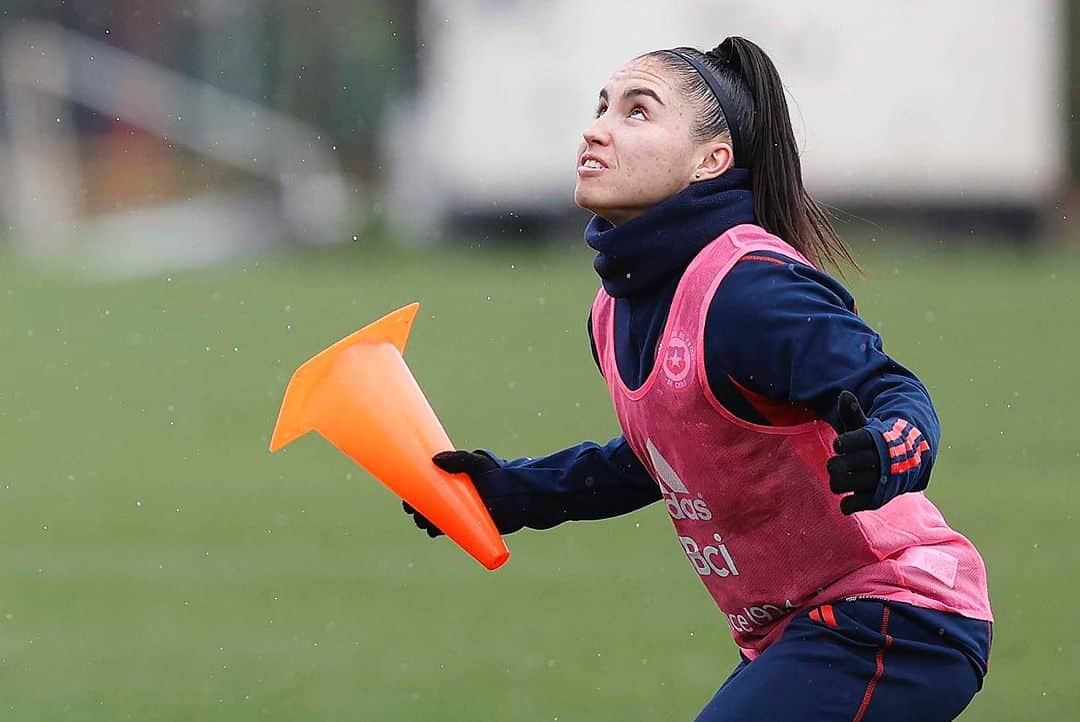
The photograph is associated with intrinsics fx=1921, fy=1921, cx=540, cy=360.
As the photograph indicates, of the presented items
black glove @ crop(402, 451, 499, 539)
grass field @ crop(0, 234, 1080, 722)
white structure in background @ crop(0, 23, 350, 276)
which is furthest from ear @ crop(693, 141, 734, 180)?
white structure in background @ crop(0, 23, 350, 276)

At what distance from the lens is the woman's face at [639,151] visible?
352cm

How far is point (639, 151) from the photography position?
3.53 metres

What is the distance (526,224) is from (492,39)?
8.67ft

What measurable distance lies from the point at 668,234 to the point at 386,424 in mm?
741

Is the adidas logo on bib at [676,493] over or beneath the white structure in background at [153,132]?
over

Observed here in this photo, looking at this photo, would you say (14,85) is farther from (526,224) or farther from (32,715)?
(32,715)

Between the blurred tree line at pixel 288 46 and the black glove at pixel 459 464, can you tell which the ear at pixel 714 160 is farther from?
the blurred tree line at pixel 288 46

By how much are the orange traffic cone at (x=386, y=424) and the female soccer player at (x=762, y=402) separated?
39 centimetres

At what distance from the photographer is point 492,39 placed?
1036 inches

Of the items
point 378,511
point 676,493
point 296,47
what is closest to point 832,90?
point 296,47

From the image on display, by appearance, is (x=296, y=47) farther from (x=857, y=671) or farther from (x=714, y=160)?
(x=857, y=671)

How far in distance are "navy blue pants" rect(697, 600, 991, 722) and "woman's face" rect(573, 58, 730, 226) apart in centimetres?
82

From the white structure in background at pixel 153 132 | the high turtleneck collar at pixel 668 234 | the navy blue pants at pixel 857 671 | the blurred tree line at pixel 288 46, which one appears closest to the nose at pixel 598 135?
the high turtleneck collar at pixel 668 234

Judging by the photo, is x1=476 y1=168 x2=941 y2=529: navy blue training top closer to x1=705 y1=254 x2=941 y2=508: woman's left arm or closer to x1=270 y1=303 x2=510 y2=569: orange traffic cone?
x1=705 y1=254 x2=941 y2=508: woman's left arm
